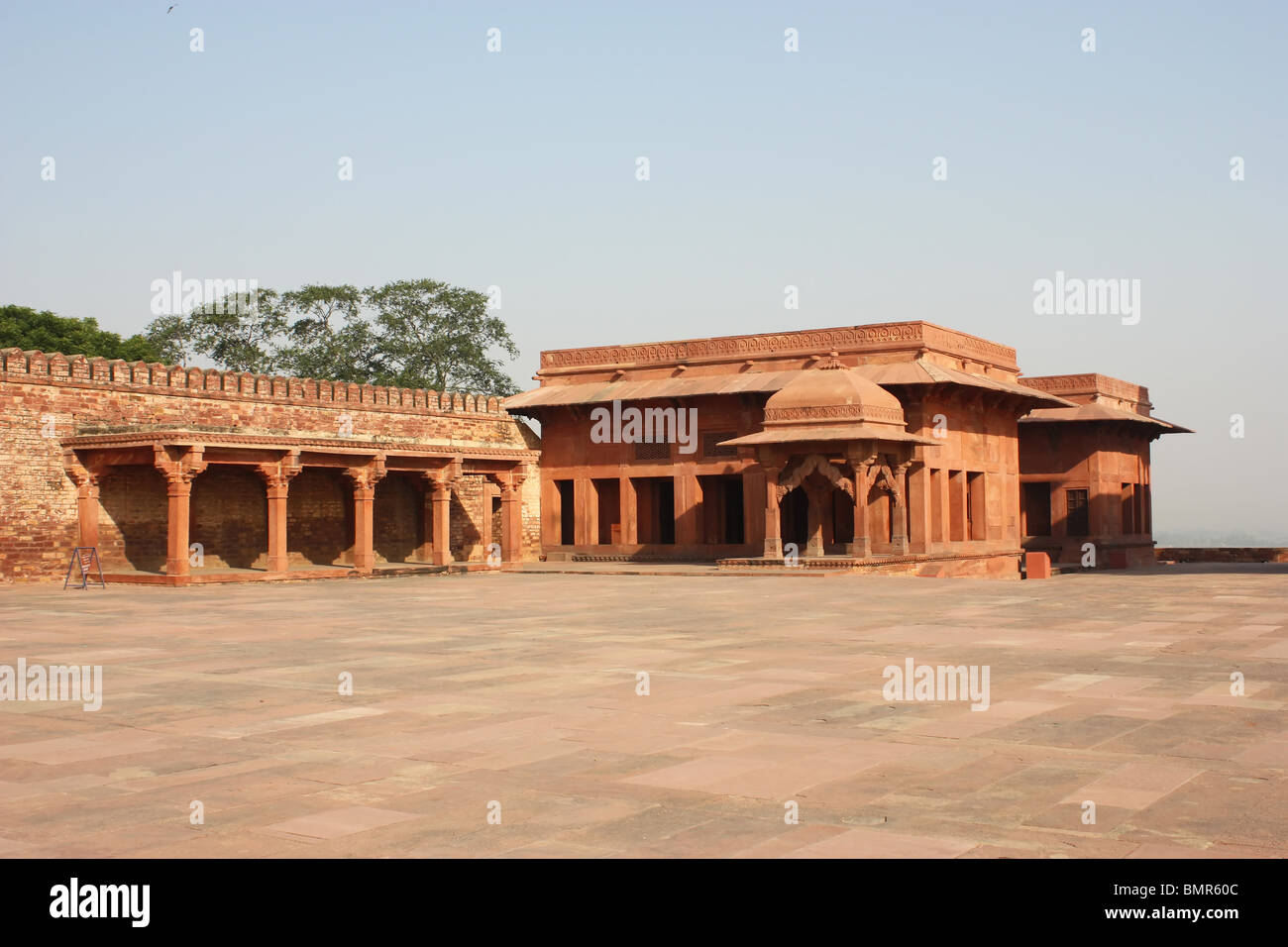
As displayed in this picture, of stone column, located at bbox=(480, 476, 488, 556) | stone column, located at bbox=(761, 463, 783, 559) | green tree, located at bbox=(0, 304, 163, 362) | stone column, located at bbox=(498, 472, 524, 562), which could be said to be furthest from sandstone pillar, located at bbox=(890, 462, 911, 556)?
green tree, located at bbox=(0, 304, 163, 362)

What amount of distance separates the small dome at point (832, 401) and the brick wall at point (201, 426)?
8.83m

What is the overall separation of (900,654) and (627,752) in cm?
453

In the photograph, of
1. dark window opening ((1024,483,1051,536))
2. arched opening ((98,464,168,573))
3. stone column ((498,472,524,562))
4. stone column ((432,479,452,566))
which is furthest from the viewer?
dark window opening ((1024,483,1051,536))

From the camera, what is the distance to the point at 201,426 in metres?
24.7

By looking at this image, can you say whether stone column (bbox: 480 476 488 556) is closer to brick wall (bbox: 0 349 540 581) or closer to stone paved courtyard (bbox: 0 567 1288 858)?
brick wall (bbox: 0 349 540 581)

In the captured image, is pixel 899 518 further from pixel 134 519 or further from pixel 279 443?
pixel 134 519

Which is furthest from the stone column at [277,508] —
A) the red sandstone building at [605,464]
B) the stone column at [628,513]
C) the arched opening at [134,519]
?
the stone column at [628,513]

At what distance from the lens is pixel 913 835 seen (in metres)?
4.94

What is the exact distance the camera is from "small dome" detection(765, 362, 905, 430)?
84.1ft

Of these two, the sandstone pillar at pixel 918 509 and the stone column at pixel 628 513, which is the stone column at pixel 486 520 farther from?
the sandstone pillar at pixel 918 509

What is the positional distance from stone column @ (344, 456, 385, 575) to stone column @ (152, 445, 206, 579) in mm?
4139

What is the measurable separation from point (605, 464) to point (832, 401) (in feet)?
29.2
